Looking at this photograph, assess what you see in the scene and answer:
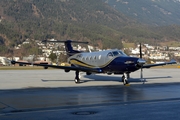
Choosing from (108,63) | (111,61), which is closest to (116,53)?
(111,61)

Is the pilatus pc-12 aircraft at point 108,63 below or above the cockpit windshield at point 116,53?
below

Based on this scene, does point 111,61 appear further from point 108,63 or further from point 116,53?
point 116,53

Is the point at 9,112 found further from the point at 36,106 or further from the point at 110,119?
the point at 110,119

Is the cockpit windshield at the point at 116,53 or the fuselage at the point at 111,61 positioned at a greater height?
the cockpit windshield at the point at 116,53

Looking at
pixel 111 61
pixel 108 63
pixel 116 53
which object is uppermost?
pixel 116 53

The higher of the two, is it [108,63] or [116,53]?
[116,53]

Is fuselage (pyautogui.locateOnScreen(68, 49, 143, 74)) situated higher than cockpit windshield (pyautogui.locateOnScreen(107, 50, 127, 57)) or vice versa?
cockpit windshield (pyautogui.locateOnScreen(107, 50, 127, 57))

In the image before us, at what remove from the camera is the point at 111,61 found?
2608cm

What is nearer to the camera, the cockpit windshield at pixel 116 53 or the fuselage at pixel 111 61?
the fuselage at pixel 111 61

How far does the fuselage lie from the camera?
2458cm

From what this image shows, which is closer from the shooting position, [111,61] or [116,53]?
[111,61]

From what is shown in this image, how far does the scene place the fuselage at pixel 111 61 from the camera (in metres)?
24.6

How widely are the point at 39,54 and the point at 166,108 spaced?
185m

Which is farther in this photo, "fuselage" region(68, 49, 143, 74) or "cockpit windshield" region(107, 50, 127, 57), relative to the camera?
"cockpit windshield" region(107, 50, 127, 57)
